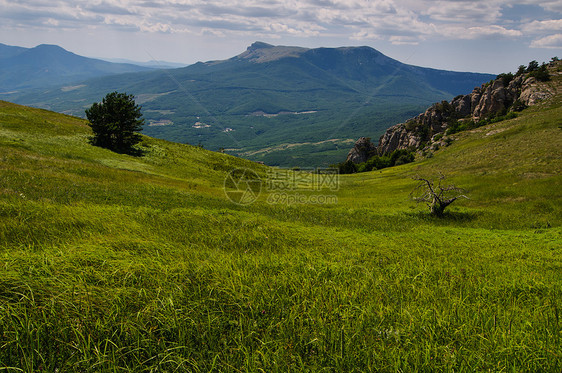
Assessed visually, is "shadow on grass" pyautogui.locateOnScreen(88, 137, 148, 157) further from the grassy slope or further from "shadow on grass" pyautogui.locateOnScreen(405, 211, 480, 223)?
the grassy slope

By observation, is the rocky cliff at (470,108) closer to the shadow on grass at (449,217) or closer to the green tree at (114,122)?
the shadow on grass at (449,217)

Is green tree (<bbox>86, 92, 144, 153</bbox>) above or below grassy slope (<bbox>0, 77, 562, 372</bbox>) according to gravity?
above

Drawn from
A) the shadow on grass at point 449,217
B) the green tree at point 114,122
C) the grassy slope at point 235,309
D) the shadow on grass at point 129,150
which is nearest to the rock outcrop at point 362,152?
the shadow on grass at point 129,150

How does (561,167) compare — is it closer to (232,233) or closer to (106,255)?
(232,233)

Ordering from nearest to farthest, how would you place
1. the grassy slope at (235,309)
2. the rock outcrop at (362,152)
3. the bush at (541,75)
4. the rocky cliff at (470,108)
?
1. the grassy slope at (235,309)
2. the bush at (541,75)
3. the rocky cliff at (470,108)
4. the rock outcrop at (362,152)

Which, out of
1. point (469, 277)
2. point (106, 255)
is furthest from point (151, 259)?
point (469, 277)

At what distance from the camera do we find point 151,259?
19.5 ft

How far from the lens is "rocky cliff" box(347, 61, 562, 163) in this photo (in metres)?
111

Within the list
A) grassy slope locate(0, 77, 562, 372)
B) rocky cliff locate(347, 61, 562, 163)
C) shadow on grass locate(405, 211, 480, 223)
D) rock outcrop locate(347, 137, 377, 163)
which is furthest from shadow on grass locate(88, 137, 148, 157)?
rock outcrop locate(347, 137, 377, 163)

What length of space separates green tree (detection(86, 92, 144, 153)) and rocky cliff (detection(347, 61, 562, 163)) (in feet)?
384

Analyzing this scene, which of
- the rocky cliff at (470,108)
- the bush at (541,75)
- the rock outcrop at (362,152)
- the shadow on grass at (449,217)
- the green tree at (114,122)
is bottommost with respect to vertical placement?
the shadow on grass at (449,217)

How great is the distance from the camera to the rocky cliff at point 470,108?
11078cm

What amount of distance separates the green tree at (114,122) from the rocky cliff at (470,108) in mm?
117059

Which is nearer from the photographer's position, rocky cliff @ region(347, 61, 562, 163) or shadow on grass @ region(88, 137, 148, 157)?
shadow on grass @ region(88, 137, 148, 157)
